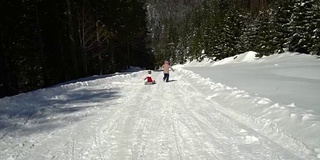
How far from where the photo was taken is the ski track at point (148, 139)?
537 cm

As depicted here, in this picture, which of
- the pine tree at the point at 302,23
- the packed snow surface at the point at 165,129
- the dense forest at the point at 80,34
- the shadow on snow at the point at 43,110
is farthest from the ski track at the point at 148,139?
the pine tree at the point at 302,23

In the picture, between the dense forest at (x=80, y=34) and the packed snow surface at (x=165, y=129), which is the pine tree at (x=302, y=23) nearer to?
the dense forest at (x=80, y=34)

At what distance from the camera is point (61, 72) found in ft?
84.5

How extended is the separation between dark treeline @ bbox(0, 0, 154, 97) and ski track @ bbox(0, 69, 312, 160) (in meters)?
11.6

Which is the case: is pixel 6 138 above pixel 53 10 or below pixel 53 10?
below

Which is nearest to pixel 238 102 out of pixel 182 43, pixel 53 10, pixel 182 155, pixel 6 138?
pixel 182 155

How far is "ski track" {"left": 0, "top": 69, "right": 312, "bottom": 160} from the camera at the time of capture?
5.37 m

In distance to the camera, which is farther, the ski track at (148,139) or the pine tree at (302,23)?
the pine tree at (302,23)

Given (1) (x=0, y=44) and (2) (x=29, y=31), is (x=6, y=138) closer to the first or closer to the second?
(1) (x=0, y=44)

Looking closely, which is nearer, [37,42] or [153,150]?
[153,150]

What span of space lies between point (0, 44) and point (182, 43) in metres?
100.0

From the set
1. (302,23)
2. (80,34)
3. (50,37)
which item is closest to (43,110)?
(80,34)

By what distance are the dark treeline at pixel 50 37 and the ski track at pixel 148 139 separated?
11.6 metres

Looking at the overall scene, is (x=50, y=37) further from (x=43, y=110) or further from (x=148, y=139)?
(x=148, y=139)
